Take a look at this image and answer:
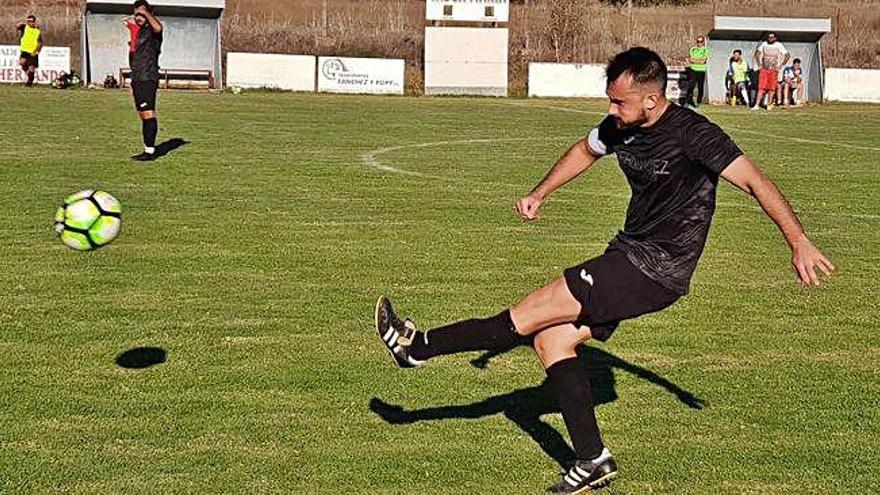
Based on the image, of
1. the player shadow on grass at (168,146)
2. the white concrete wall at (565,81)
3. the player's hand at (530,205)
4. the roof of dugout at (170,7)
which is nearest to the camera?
the player's hand at (530,205)

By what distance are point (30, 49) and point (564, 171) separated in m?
31.9

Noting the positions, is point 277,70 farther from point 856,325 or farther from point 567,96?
point 856,325

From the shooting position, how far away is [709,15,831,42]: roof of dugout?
3906cm

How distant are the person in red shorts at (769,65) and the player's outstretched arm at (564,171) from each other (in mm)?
30106

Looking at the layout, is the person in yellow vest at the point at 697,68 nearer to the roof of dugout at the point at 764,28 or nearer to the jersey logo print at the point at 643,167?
the roof of dugout at the point at 764,28

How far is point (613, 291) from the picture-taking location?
5.18 meters

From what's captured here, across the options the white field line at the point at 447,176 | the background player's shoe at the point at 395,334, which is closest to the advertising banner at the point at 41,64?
the white field line at the point at 447,176

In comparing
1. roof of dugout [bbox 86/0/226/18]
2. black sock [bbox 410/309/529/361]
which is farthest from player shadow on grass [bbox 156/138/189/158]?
roof of dugout [bbox 86/0/226/18]

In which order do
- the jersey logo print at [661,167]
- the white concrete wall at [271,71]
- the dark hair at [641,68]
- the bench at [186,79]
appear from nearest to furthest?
1. the dark hair at [641,68]
2. the jersey logo print at [661,167]
3. the bench at [186,79]
4. the white concrete wall at [271,71]

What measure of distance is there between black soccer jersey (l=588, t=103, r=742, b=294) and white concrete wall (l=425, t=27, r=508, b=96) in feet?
111

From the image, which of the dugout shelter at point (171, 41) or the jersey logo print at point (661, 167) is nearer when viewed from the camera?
the jersey logo print at point (661, 167)

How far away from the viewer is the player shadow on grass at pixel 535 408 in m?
5.93

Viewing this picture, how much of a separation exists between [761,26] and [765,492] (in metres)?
36.0

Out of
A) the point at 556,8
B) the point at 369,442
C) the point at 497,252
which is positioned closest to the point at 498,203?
the point at 497,252
